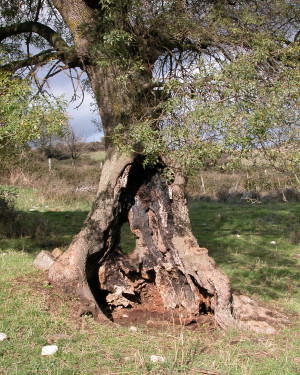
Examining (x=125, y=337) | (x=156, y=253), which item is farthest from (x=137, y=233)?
(x=125, y=337)

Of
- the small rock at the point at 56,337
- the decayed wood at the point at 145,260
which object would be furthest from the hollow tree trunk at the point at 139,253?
the small rock at the point at 56,337

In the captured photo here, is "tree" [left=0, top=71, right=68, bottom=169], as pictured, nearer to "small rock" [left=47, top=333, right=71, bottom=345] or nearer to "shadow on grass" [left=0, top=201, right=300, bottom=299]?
"small rock" [left=47, top=333, right=71, bottom=345]

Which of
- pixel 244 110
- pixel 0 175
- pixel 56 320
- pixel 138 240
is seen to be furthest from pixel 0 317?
pixel 0 175

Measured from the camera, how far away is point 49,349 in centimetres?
464

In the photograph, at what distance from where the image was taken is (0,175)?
18297 mm

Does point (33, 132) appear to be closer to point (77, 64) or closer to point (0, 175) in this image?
point (77, 64)

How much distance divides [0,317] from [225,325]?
3.34 metres

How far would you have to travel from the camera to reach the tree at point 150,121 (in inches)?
249

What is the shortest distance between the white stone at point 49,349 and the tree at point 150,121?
1.49m

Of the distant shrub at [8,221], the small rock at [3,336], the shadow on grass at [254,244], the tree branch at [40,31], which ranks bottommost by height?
the small rock at [3,336]

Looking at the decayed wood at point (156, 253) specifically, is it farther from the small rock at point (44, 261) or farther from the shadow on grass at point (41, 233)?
the shadow on grass at point (41, 233)

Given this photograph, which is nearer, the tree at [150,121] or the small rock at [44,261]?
the tree at [150,121]

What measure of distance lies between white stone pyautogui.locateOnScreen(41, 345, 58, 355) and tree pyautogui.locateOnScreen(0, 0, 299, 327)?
58.7 inches

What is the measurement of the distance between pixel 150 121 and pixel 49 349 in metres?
3.43
